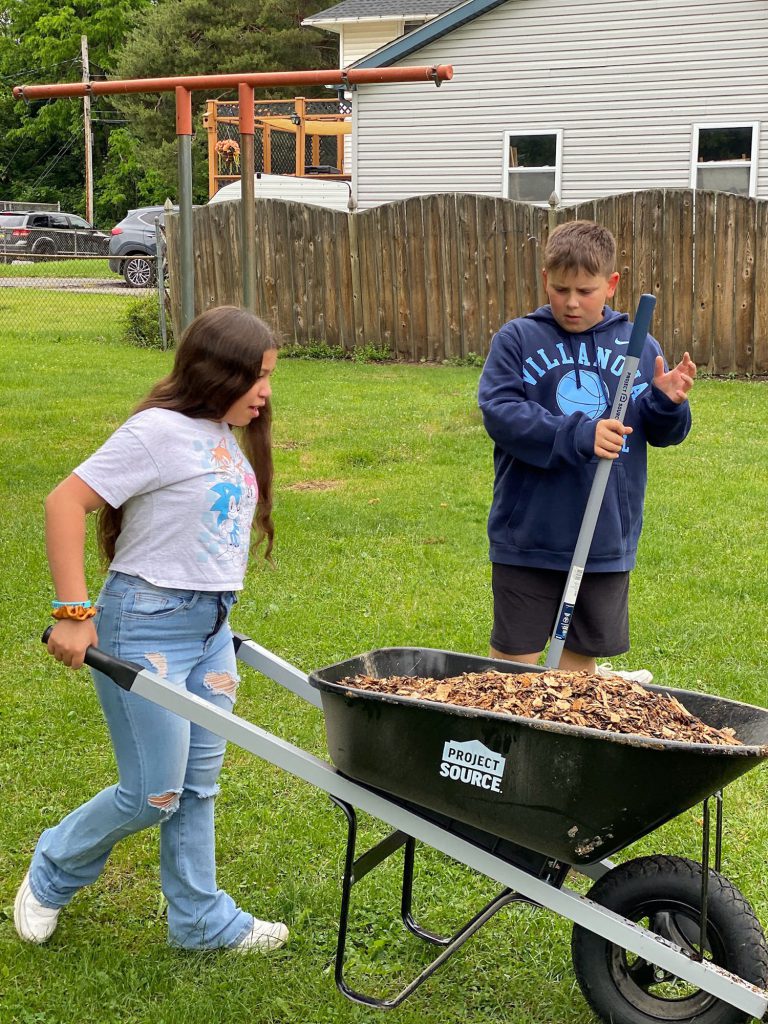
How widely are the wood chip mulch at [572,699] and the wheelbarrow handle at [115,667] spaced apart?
45 centimetres

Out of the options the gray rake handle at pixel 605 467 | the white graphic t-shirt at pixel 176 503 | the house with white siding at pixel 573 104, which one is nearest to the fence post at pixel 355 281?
the house with white siding at pixel 573 104

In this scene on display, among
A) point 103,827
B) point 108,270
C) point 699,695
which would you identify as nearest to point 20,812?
point 103,827

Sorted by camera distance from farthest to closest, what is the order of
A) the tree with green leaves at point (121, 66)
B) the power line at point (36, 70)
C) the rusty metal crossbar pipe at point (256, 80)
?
1. the power line at point (36, 70)
2. the tree with green leaves at point (121, 66)
3. the rusty metal crossbar pipe at point (256, 80)

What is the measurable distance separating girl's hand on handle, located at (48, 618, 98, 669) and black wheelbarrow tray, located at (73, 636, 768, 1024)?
0.03 metres

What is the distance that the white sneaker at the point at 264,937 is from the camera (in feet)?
10.2

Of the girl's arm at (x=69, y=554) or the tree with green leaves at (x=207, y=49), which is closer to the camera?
the girl's arm at (x=69, y=554)

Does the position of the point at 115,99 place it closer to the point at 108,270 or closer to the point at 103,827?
the point at 108,270

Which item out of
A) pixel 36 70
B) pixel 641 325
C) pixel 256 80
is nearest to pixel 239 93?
pixel 256 80

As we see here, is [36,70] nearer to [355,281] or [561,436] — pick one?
[355,281]

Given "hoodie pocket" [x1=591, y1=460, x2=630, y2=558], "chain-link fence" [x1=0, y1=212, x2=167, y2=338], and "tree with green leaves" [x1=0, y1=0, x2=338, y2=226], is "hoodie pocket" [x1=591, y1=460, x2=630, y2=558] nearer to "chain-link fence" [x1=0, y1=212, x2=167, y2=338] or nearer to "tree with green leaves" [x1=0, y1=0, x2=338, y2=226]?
"chain-link fence" [x1=0, y1=212, x2=167, y2=338]

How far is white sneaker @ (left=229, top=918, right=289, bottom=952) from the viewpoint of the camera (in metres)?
3.10

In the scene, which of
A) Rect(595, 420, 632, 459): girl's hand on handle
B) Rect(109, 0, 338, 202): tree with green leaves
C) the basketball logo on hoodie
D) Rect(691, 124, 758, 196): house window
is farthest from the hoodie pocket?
Rect(109, 0, 338, 202): tree with green leaves

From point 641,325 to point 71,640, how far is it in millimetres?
1635

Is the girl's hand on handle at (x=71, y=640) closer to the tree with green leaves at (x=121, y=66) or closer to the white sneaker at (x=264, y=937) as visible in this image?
the white sneaker at (x=264, y=937)
